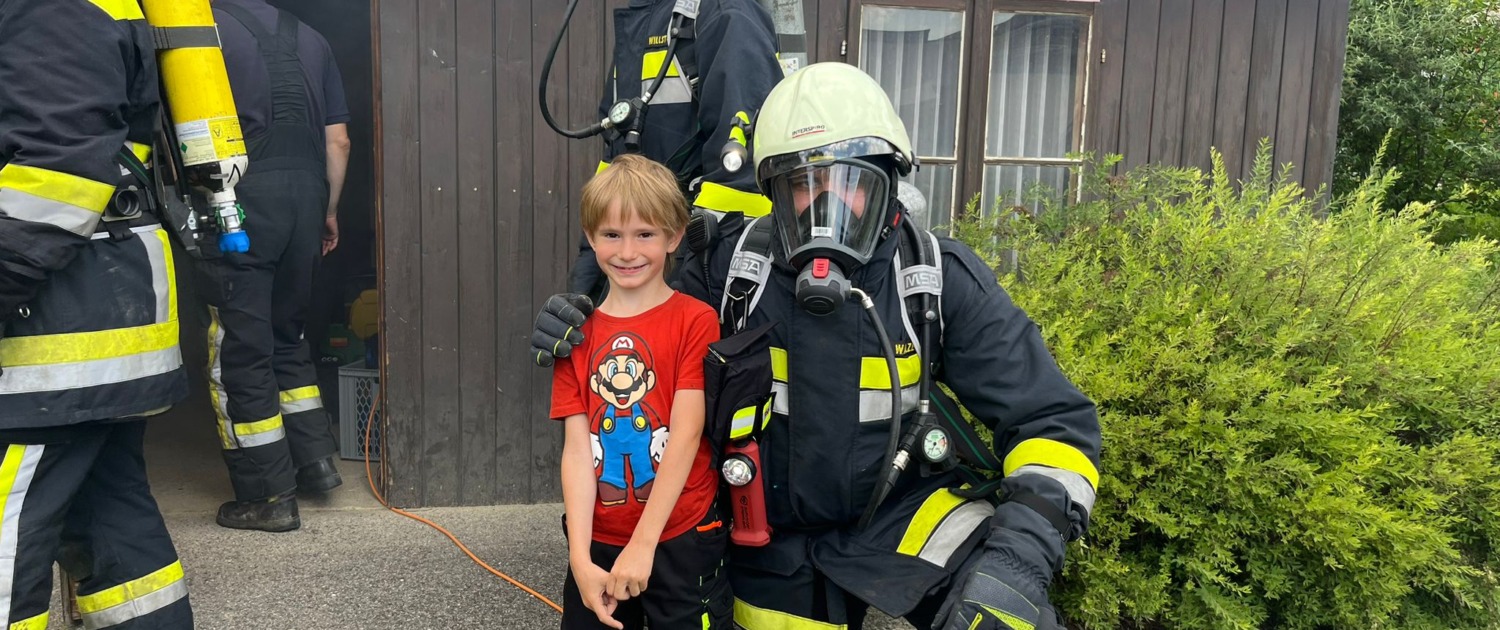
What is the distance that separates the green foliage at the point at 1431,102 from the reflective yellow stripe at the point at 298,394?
318 inches

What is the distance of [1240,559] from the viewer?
8.41 feet

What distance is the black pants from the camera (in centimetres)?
195

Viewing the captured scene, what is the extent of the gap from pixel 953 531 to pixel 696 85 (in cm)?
145

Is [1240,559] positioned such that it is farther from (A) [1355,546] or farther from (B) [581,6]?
(B) [581,6]

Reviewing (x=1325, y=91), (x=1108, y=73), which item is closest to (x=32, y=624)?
(x=1108, y=73)

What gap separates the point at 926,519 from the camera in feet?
6.50

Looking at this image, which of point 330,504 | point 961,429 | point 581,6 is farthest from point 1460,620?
point 330,504

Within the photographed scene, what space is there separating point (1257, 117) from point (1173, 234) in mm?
2240

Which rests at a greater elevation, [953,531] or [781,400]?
[781,400]

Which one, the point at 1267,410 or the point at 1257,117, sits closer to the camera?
the point at 1267,410

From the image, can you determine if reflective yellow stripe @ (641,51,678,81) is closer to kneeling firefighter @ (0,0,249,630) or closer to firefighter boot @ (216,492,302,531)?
kneeling firefighter @ (0,0,249,630)

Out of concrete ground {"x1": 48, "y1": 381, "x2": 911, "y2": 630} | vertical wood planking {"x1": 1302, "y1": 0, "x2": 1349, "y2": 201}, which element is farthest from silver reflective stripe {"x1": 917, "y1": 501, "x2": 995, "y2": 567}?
vertical wood planking {"x1": 1302, "y1": 0, "x2": 1349, "y2": 201}

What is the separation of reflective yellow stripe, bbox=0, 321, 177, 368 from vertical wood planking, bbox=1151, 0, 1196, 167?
415cm

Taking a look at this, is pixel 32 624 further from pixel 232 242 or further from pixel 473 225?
pixel 473 225
